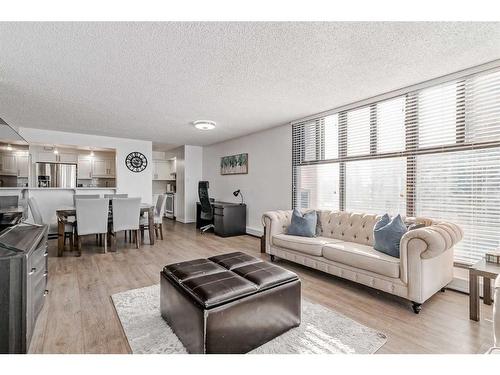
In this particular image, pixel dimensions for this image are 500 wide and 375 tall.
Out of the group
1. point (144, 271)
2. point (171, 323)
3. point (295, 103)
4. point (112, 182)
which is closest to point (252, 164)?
point (295, 103)

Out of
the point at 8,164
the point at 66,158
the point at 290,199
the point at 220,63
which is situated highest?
the point at 220,63

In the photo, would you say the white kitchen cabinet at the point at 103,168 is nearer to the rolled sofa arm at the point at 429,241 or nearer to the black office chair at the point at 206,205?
the black office chair at the point at 206,205

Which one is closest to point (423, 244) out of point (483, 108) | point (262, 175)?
point (483, 108)

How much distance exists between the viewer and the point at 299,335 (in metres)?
1.80

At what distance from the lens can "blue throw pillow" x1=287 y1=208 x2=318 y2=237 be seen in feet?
11.1

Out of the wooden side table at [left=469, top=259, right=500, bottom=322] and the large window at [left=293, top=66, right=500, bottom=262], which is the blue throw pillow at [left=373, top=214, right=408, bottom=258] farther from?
the large window at [left=293, top=66, right=500, bottom=262]

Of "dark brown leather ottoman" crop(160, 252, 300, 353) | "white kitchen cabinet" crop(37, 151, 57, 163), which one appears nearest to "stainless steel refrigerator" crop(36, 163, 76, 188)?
"white kitchen cabinet" crop(37, 151, 57, 163)

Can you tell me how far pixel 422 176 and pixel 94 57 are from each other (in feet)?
12.2

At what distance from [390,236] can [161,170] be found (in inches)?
312

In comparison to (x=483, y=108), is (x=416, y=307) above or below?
below

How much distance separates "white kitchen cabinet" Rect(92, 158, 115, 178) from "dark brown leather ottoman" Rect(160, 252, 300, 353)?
536 cm

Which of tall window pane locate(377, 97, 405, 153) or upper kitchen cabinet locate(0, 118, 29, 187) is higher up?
tall window pane locate(377, 97, 405, 153)

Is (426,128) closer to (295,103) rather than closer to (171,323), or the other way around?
(295,103)

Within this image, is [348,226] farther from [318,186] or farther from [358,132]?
[358,132]
